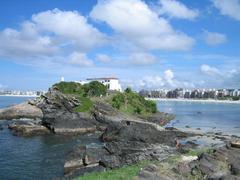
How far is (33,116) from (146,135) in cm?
5936

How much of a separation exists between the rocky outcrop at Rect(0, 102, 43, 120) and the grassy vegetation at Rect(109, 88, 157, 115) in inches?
894

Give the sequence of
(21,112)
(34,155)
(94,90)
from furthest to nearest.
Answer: (94,90) → (21,112) → (34,155)

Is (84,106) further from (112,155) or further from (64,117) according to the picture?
(112,155)

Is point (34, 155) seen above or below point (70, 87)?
below

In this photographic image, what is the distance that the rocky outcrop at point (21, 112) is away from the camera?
10519 centimetres

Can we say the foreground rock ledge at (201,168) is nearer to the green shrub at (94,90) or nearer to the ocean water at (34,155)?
the ocean water at (34,155)

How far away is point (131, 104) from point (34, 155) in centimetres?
6832

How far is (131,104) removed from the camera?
11519 cm

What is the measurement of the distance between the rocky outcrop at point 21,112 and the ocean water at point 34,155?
3481cm

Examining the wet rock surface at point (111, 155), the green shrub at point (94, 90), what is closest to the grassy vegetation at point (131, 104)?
the green shrub at point (94, 90)

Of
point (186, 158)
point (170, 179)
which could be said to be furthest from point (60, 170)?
point (170, 179)

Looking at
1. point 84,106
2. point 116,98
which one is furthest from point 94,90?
point 84,106

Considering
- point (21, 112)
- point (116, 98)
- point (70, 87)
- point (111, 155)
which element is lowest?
point (111, 155)

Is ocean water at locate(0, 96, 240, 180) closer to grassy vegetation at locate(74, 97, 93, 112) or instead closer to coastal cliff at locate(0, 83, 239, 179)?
coastal cliff at locate(0, 83, 239, 179)
